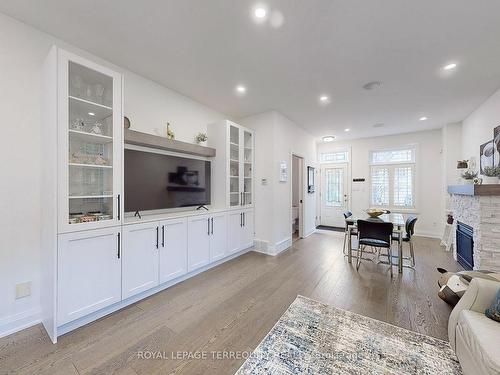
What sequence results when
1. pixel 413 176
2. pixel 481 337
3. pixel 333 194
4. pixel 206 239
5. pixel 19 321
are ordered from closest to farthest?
pixel 481 337, pixel 19 321, pixel 206 239, pixel 413 176, pixel 333 194

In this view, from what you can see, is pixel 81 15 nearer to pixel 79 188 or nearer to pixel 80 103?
pixel 80 103

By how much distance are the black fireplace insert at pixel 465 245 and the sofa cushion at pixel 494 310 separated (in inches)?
91.7

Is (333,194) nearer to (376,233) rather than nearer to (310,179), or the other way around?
(310,179)

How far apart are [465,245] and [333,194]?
12.1 ft

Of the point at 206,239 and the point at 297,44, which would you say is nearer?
the point at 297,44

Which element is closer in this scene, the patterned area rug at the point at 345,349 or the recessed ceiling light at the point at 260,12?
the patterned area rug at the point at 345,349

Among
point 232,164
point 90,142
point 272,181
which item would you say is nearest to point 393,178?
point 272,181

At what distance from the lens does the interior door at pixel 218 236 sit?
3326 mm

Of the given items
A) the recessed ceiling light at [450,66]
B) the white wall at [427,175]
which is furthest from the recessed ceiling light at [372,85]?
the white wall at [427,175]

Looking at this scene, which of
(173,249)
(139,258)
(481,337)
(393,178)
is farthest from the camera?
(393,178)

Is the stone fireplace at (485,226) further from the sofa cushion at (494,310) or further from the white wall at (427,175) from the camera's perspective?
the white wall at (427,175)

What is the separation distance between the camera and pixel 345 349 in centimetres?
171

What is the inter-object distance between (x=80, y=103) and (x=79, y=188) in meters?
0.85

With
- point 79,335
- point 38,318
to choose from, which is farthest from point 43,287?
point 79,335
